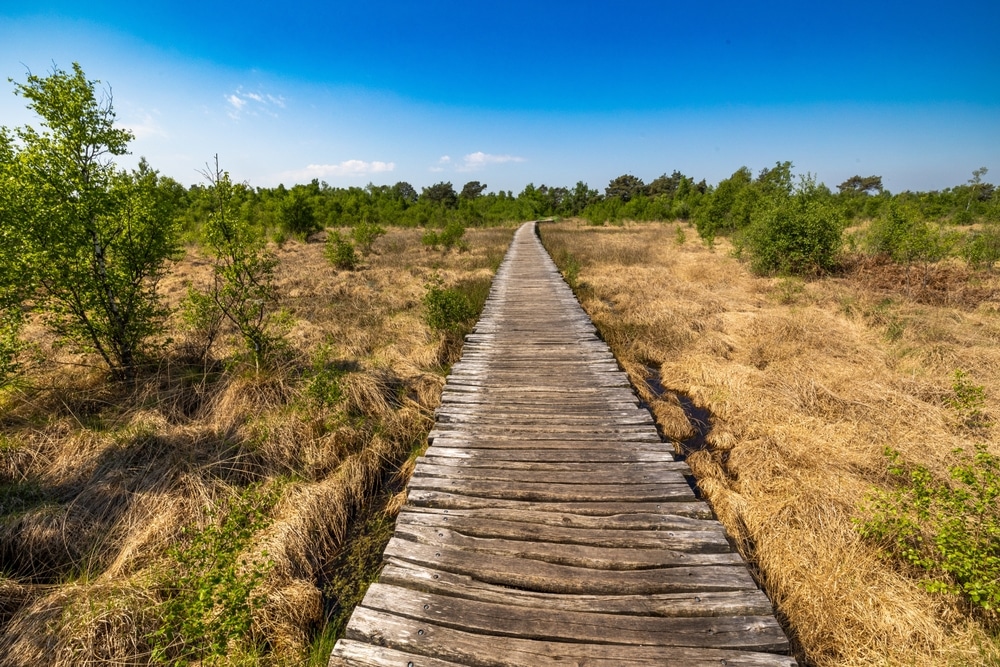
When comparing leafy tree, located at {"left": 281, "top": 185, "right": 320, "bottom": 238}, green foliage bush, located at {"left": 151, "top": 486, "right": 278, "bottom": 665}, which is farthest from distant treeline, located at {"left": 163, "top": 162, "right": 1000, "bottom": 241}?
green foliage bush, located at {"left": 151, "top": 486, "right": 278, "bottom": 665}

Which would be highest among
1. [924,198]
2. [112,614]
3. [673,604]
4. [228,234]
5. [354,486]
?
[924,198]

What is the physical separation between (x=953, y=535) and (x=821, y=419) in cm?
284

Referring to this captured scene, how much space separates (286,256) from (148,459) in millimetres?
16628

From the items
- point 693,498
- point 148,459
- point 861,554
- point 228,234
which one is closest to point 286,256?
point 228,234

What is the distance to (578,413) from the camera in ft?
16.4

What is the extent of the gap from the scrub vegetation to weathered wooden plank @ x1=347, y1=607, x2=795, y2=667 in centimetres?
70

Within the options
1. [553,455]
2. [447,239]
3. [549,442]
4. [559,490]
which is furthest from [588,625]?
[447,239]

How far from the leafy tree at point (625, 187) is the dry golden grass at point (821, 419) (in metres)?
79.2

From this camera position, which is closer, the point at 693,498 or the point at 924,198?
the point at 693,498

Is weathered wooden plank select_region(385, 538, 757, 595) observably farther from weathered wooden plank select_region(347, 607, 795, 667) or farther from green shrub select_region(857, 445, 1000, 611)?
green shrub select_region(857, 445, 1000, 611)

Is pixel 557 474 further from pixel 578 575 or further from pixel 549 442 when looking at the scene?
pixel 578 575

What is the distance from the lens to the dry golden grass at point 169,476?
2.68m

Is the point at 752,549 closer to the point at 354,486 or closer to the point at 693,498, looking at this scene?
the point at 693,498

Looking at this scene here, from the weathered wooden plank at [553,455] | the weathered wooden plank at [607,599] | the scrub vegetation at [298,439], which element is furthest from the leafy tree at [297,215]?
the weathered wooden plank at [607,599]
